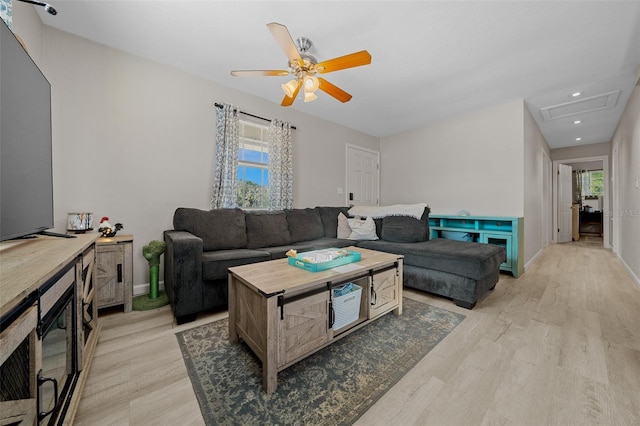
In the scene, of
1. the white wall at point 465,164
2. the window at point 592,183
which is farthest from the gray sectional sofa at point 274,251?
the window at point 592,183

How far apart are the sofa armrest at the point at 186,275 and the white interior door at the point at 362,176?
124 inches

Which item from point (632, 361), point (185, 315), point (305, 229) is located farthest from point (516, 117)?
point (185, 315)

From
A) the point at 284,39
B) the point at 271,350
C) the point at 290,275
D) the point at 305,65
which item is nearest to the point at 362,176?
the point at 305,65

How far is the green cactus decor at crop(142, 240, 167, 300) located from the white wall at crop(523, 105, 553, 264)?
14.9 ft

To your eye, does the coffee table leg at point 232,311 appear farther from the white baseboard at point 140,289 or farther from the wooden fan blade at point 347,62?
the wooden fan blade at point 347,62

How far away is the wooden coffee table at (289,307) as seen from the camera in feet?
3.96

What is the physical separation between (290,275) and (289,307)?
0.24m

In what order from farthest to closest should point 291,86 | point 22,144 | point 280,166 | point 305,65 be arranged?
point 280,166 < point 291,86 < point 305,65 < point 22,144

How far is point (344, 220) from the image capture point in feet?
11.8

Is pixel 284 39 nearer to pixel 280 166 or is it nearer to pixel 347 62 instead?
pixel 347 62

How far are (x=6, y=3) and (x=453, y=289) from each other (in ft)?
12.1

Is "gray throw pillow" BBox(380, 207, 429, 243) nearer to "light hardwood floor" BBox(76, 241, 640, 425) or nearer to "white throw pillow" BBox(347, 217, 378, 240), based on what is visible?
"white throw pillow" BBox(347, 217, 378, 240)

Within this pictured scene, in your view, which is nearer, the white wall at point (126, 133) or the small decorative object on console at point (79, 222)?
the small decorative object on console at point (79, 222)

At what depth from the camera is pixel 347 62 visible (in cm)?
179
